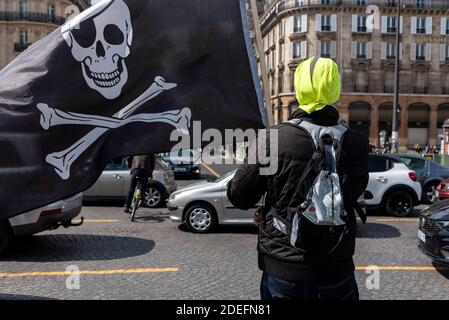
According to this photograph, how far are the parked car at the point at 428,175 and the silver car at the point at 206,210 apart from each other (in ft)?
21.9

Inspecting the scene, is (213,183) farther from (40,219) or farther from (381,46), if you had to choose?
(381,46)

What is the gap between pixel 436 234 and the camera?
20.7 feet

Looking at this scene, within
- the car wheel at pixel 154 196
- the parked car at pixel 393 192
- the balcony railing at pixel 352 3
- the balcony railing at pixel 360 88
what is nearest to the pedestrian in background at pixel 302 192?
the parked car at pixel 393 192

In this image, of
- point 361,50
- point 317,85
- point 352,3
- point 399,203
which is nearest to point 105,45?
point 317,85

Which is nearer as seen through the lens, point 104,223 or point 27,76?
point 27,76

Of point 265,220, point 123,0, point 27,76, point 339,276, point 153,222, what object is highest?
point 123,0

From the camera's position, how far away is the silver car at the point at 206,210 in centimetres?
937

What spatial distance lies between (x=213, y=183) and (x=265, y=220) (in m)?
7.37

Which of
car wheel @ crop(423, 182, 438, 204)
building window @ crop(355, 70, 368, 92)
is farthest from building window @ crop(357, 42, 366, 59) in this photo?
car wheel @ crop(423, 182, 438, 204)

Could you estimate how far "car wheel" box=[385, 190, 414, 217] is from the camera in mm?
11531

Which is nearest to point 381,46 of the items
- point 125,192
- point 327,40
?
point 327,40

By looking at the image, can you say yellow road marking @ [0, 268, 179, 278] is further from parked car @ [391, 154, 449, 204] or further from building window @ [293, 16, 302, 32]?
building window @ [293, 16, 302, 32]
